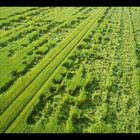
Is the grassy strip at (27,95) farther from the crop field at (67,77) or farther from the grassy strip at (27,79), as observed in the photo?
A: the grassy strip at (27,79)

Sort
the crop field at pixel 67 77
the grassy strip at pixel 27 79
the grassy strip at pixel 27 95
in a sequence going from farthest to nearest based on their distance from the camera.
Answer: the grassy strip at pixel 27 79, the crop field at pixel 67 77, the grassy strip at pixel 27 95

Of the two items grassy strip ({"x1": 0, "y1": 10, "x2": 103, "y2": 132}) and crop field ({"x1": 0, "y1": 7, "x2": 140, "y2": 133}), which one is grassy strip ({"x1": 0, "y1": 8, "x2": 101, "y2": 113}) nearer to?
crop field ({"x1": 0, "y1": 7, "x2": 140, "y2": 133})

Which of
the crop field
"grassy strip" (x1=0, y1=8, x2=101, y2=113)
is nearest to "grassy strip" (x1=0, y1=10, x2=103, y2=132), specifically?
the crop field

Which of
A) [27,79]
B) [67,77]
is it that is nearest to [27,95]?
[27,79]

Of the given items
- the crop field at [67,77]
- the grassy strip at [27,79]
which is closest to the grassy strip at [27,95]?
the crop field at [67,77]

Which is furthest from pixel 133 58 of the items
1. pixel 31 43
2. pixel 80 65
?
pixel 31 43

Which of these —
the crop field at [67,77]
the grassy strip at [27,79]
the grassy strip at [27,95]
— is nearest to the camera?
the grassy strip at [27,95]

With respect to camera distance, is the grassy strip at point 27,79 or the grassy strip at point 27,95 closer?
the grassy strip at point 27,95

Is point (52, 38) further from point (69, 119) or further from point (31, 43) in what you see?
point (69, 119)
